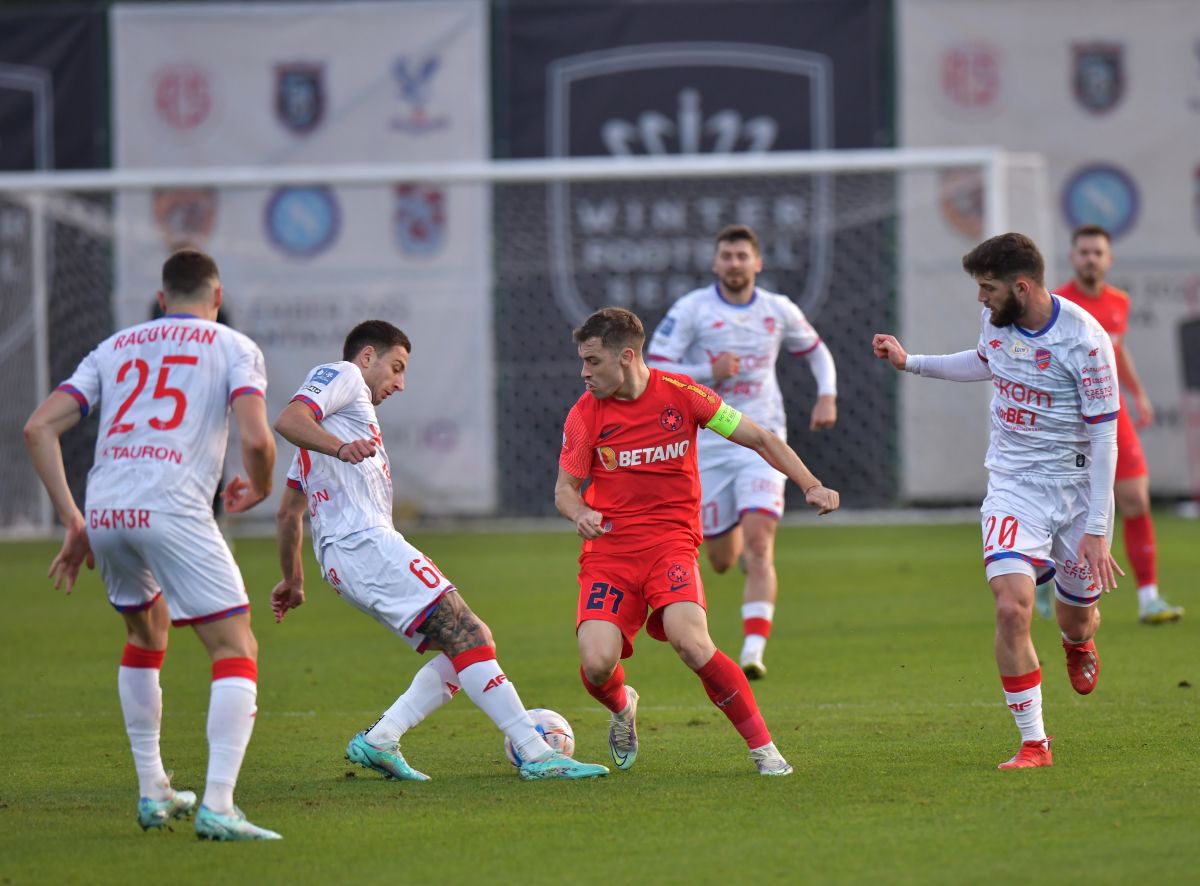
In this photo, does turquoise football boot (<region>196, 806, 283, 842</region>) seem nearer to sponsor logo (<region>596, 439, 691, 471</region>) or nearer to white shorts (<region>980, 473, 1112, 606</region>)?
sponsor logo (<region>596, 439, 691, 471</region>)

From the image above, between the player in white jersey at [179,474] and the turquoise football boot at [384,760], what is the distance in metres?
1.09

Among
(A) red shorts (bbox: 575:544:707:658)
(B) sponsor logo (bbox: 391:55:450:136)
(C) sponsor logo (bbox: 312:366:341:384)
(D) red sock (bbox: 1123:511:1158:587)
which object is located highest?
(B) sponsor logo (bbox: 391:55:450:136)

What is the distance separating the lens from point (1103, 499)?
652cm

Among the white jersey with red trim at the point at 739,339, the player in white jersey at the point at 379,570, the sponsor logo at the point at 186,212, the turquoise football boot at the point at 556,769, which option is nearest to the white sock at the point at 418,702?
the player in white jersey at the point at 379,570

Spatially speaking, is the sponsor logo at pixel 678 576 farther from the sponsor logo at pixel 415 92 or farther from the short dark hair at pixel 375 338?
the sponsor logo at pixel 415 92

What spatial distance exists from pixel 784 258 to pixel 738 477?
11.5 meters

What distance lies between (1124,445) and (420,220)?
489 inches

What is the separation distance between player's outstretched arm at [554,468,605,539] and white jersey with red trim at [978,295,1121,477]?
1698mm

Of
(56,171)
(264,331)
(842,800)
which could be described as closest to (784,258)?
(264,331)

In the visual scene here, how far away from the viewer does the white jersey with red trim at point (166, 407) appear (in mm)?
5504

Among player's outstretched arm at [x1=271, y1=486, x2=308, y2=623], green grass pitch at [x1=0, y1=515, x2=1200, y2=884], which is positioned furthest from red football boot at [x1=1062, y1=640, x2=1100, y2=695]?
player's outstretched arm at [x1=271, y1=486, x2=308, y2=623]

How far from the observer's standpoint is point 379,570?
6.54 metres

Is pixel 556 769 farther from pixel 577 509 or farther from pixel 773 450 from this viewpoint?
pixel 773 450

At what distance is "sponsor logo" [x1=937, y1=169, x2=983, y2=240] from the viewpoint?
2069 centimetres
